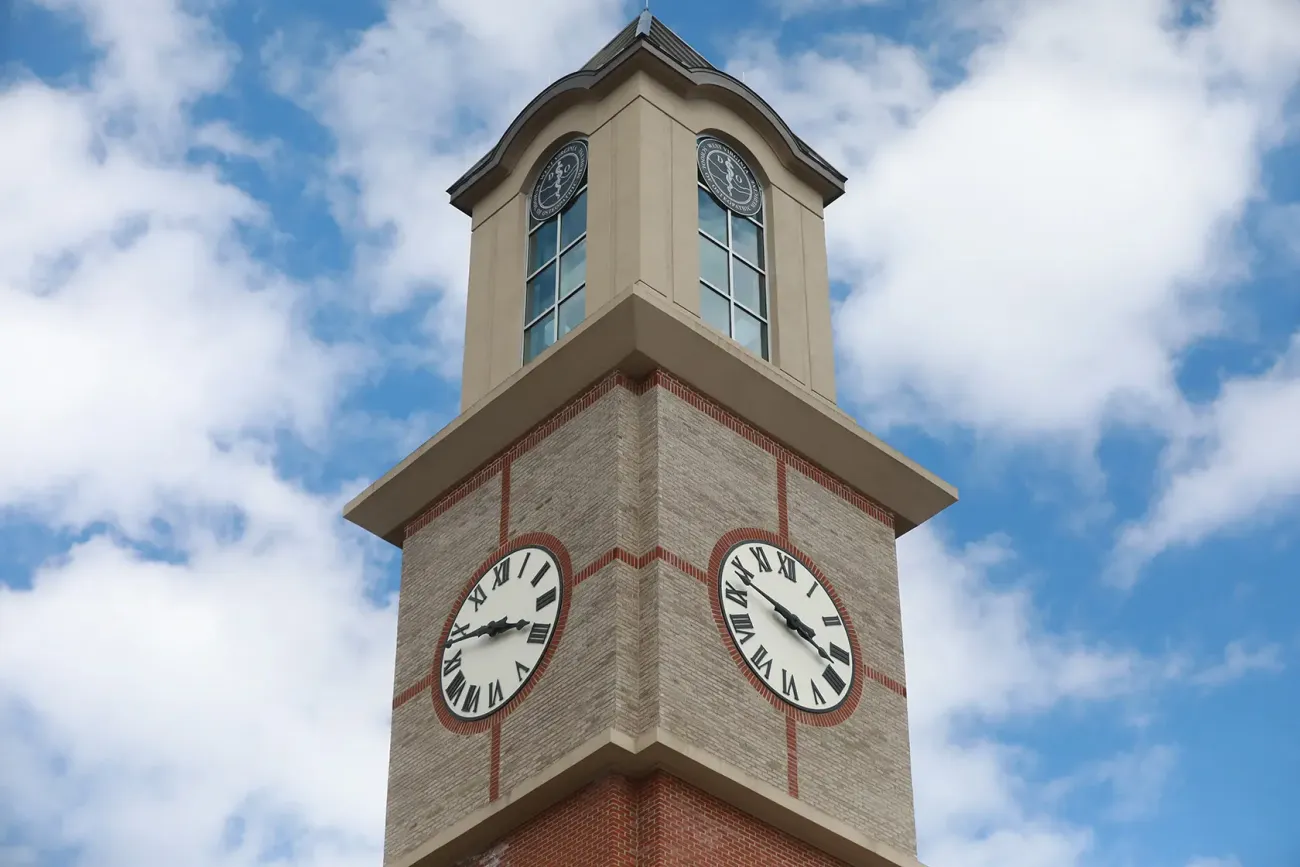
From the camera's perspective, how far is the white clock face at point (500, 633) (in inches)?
1230

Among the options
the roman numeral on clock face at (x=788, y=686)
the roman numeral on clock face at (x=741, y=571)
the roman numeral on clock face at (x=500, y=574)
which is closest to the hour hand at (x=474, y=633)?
the roman numeral on clock face at (x=500, y=574)

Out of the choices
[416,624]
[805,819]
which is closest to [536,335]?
[416,624]

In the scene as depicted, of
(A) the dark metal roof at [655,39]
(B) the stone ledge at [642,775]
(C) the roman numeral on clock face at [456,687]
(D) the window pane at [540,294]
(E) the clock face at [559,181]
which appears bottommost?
(B) the stone ledge at [642,775]

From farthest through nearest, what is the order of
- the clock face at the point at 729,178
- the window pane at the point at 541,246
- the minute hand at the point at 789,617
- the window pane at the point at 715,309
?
the window pane at the point at 541,246
the clock face at the point at 729,178
the window pane at the point at 715,309
the minute hand at the point at 789,617

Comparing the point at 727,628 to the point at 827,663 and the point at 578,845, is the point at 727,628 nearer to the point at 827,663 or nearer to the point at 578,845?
the point at 827,663

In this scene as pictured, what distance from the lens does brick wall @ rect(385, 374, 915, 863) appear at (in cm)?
2988

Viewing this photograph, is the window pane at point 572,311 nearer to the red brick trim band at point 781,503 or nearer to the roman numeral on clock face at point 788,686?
the red brick trim band at point 781,503

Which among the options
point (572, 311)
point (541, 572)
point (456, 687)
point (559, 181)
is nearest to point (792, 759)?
point (541, 572)

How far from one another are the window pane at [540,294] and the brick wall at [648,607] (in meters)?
2.98

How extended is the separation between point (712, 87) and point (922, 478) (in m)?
7.27

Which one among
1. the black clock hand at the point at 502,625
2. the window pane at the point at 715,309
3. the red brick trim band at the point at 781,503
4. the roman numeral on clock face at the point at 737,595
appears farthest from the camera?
the window pane at the point at 715,309

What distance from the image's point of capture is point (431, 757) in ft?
104

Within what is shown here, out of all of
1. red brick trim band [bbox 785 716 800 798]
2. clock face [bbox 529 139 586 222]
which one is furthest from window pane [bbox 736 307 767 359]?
red brick trim band [bbox 785 716 800 798]

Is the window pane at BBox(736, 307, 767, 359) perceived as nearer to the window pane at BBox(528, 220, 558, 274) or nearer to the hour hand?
the window pane at BBox(528, 220, 558, 274)
